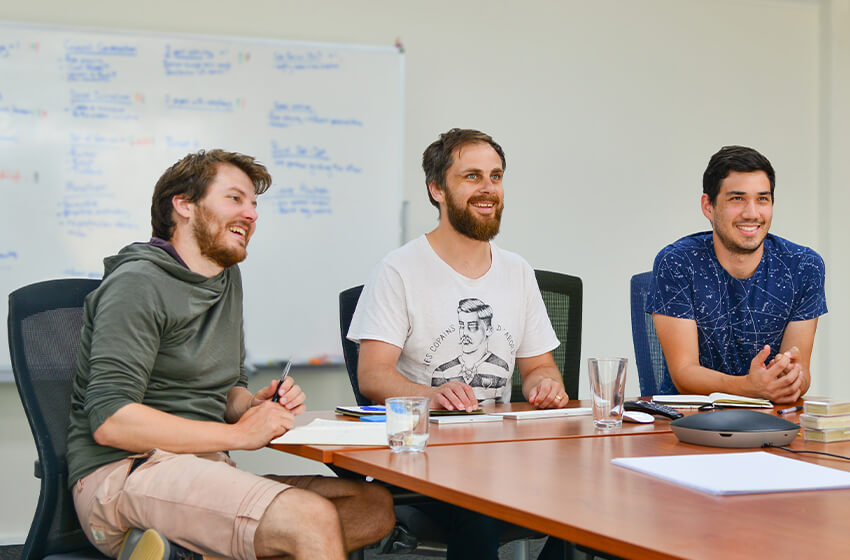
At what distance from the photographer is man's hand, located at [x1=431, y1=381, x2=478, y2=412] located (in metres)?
1.82

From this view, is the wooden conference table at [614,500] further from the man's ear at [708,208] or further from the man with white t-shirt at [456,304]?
the man's ear at [708,208]

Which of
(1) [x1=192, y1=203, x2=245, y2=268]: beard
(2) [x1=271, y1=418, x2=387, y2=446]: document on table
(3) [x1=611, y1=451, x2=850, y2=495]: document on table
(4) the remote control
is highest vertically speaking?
(1) [x1=192, y1=203, x2=245, y2=268]: beard

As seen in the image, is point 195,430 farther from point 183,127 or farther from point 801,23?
point 801,23

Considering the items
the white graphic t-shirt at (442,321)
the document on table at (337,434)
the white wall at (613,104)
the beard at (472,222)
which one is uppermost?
the white wall at (613,104)

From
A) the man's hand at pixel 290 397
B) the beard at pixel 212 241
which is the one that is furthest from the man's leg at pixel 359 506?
the beard at pixel 212 241

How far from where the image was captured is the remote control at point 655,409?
1720 millimetres

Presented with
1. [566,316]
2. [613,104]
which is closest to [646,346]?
[566,316]

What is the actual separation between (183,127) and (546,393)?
2045 millimetres

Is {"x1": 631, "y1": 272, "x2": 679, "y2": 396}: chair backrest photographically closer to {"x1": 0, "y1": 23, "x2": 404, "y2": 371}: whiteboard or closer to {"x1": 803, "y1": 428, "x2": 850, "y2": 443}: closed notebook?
{"x1": 803, "y1": 428, "x2": 850, "y2": 443}: closed notebook

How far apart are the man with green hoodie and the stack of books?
0.79 metres

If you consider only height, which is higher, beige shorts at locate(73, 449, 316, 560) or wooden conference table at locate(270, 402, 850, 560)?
wooden conference table at locate(270, 402, 850, 560)

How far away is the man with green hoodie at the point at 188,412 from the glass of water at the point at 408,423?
0.18m

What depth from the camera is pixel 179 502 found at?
144 cm

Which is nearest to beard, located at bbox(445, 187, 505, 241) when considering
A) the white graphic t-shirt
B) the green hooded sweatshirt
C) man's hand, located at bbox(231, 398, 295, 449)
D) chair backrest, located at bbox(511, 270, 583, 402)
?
the white graphic t-shirt
